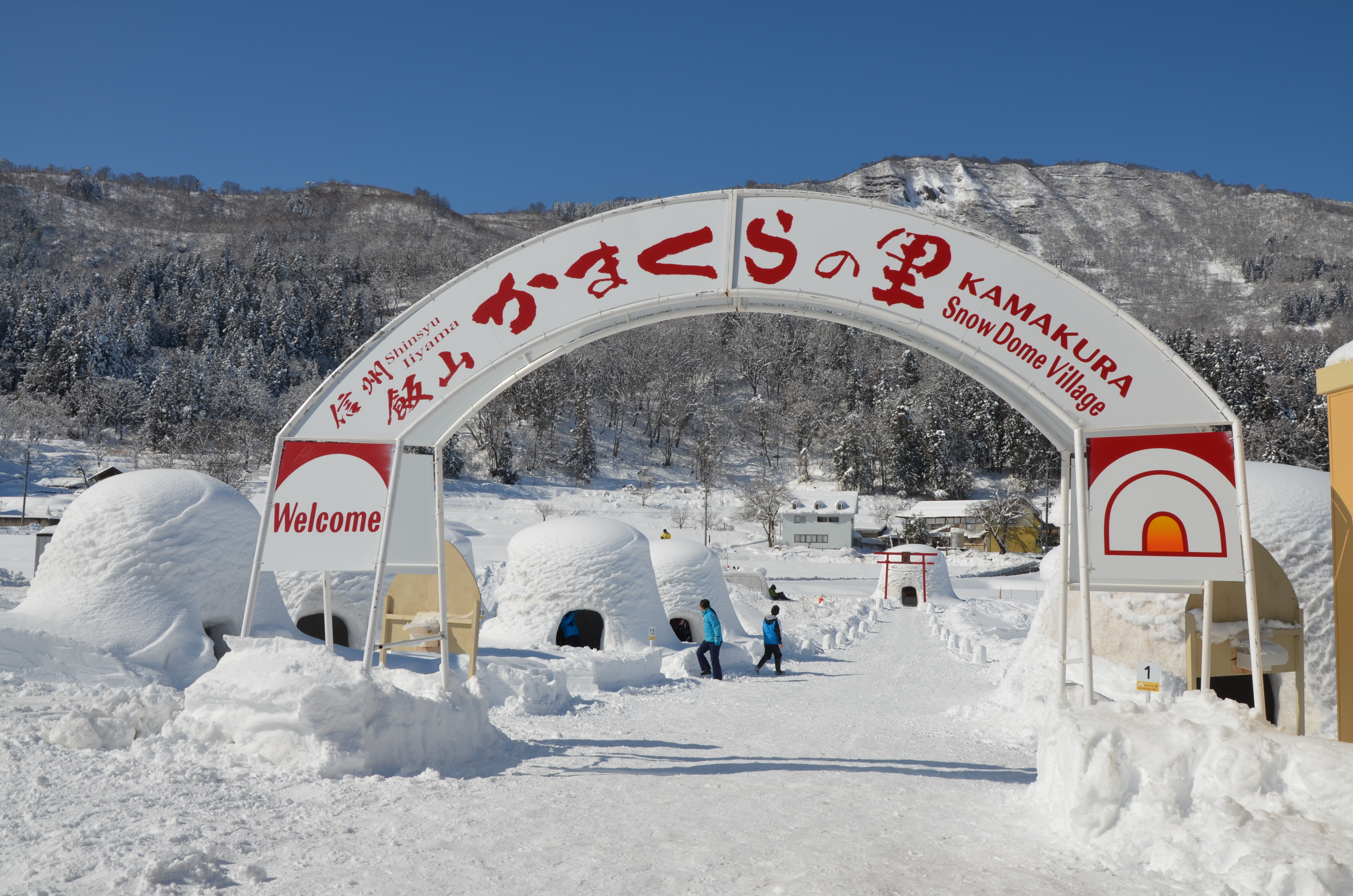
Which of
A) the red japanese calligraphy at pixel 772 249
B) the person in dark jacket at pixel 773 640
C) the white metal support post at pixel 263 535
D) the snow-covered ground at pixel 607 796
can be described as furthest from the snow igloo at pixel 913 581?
the white metal support post at pixel 263 535

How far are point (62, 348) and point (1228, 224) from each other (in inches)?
7895

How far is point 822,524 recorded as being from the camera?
52406 millimetres

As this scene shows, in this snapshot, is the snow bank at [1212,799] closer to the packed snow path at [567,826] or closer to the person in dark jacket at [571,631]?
the packed snow path at [567,826]

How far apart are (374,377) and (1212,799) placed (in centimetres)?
560

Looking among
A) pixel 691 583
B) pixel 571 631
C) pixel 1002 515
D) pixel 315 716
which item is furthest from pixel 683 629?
pixel 1002 515

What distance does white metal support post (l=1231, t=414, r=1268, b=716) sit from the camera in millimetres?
4809

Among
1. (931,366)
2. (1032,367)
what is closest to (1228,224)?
(931,366)

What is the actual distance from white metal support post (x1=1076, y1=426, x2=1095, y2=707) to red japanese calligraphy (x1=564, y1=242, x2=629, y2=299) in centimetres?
317

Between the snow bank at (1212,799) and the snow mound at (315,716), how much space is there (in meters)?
3.69

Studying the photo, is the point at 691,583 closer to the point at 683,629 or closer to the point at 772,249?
the point at 683,629

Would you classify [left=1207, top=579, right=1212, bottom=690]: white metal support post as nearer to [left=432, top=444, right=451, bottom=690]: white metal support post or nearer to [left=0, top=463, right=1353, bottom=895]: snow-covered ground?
[left=0, top=463, right=1353, bottom=895]: snow-covered ground

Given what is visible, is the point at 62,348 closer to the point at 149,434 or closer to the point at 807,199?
the point at 149,434

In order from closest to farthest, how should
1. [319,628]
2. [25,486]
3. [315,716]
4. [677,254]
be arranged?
[315,716]
[677,254]
[319,628]
[25,486]

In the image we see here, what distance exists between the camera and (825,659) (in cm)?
1484
